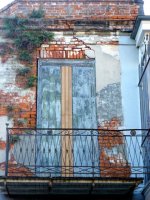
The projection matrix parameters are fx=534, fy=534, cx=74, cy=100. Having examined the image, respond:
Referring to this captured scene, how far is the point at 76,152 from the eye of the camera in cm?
1077

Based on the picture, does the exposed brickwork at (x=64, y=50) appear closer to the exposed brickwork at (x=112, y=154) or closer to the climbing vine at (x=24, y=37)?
the climbing vine at (x=24, y=37)

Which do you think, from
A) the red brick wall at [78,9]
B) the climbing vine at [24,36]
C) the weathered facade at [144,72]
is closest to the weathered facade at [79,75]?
the red brick wall at [78,9]


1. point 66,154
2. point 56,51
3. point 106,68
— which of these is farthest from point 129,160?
point 56,51

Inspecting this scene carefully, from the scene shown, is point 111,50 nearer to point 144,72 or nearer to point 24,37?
point 144,72

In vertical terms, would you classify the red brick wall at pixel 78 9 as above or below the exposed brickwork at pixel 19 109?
above

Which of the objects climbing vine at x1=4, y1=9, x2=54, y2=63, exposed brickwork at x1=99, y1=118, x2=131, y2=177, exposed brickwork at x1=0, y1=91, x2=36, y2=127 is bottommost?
exposed brickwork at x1=99, y1=118, x2=131, y2=177

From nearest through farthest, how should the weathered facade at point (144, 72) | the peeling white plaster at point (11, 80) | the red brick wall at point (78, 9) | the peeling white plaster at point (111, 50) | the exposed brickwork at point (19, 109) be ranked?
the weathered facade at point (144, 72)
the exposed brickwork at point (19, 109)
the peeling white plaster at point (11, 80)
the peeling white plaster at point (111, 50)
the red brick wall at point (78, 9)

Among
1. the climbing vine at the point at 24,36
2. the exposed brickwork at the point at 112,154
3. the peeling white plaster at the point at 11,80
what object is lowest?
the exposed brickwork at the point at 112,154

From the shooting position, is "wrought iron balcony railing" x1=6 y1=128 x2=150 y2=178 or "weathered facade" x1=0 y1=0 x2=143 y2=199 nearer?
"wrought iron balcony railing" x1=6 y1=128 x2=150 y2=178

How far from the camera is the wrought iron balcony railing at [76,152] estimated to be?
34.3 ft

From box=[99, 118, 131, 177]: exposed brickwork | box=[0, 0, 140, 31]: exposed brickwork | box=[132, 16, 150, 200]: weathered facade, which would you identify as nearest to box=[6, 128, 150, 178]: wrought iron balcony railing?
box=[99, 118, 131, 177]: exposed brickwork

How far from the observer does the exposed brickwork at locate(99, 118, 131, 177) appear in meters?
10.5

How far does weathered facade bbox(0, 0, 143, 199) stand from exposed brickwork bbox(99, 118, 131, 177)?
0.02 m

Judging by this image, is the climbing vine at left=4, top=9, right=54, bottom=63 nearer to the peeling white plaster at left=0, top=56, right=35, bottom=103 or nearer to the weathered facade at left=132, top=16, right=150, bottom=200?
the peeling white plaster at left=0, top=56, right=35, bottom=103
